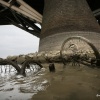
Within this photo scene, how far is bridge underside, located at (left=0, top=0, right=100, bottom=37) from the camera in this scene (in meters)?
10.2

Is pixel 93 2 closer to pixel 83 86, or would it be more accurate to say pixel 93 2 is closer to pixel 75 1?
pixel 75 1

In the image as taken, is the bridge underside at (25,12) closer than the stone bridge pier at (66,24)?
No

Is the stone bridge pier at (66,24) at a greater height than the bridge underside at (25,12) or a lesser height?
lesser

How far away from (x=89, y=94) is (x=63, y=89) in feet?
1.13

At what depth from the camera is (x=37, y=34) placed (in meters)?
13.2

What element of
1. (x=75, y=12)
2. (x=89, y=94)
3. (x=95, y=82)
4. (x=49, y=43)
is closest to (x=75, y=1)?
(x=75, y=12)

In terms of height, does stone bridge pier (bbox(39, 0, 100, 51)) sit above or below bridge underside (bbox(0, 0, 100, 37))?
below

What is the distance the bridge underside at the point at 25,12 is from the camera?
10.2 m

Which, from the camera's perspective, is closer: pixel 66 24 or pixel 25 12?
pixel 66 24

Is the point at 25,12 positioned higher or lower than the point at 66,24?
higher

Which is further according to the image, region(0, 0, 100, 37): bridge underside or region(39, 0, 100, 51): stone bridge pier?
region(0, 0, 100, 37): bridge underside

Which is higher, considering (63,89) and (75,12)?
(75,12)

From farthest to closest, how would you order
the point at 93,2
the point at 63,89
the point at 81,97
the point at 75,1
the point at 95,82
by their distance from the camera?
1. the point at 93,2
2. the point at 75,1
3. the point at 95,82
4. the point at 63,89
5. the point at 81,97

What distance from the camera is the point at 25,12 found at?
10211mm
